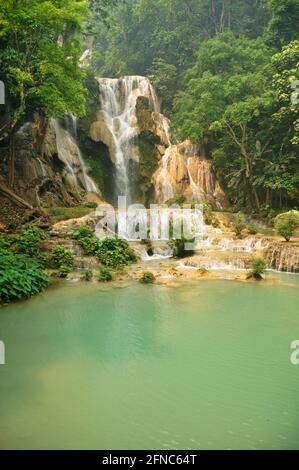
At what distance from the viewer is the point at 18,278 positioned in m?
8.68

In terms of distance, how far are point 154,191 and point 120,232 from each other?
7.59m

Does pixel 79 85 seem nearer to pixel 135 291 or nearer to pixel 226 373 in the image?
pixel 135 291

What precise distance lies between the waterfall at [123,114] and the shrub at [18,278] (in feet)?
48.3

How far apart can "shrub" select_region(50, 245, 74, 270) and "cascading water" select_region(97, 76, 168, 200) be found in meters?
12.6

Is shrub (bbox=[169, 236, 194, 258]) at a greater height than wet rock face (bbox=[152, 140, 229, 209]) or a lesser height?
lesser

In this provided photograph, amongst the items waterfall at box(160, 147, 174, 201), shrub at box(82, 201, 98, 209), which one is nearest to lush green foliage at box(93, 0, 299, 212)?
waterfall at box(160, 147, 174, 201)

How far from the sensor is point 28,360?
5.33 m

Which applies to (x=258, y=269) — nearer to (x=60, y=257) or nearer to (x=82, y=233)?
(x=60, y=257)

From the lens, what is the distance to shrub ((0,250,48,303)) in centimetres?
821

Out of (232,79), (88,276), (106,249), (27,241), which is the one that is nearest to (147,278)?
(88,276)

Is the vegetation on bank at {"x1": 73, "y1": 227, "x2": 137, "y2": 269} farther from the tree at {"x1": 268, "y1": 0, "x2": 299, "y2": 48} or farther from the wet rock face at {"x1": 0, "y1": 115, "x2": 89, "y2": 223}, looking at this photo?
the tree at {"x1": 268, "y1": 0, "x2": 299, "y2": 48}

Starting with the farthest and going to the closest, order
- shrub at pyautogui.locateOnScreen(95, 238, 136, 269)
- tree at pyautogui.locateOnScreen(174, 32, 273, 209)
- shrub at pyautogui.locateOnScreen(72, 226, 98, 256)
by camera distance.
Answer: tree at pyautogui.locateOnScreen(174, 32, 273, 209)
shrub at pyautogui.locateOnScreen(72, 226, 98, 256)
shrub at pyautogui.locateOnScreen(95, 238, 136, 269)

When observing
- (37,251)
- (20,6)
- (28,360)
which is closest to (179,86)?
(20,6)

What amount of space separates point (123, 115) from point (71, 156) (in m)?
5.65
